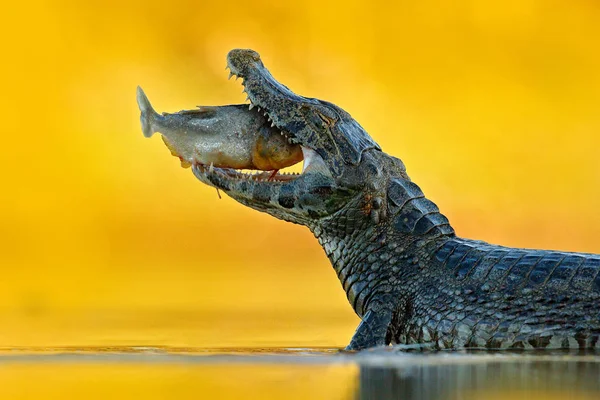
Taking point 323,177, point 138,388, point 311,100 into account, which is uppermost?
point 311,100

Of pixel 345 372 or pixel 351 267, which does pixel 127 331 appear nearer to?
pixel 351 267

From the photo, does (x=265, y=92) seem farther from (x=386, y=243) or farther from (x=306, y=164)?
(x=386, y=243)

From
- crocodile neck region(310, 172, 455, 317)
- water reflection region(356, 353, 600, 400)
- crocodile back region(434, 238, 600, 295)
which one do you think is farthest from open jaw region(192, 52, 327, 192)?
water reflection region(356, 353, 600, 400)

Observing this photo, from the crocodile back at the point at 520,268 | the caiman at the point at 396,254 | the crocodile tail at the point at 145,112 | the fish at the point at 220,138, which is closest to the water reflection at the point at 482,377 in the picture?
the caiman at the point at 396,254

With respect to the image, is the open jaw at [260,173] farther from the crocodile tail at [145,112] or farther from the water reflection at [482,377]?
the water reflection at [482,377]

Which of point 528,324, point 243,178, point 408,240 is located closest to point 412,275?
point 408,240

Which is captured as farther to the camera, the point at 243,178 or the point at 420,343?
the point at 243,178
